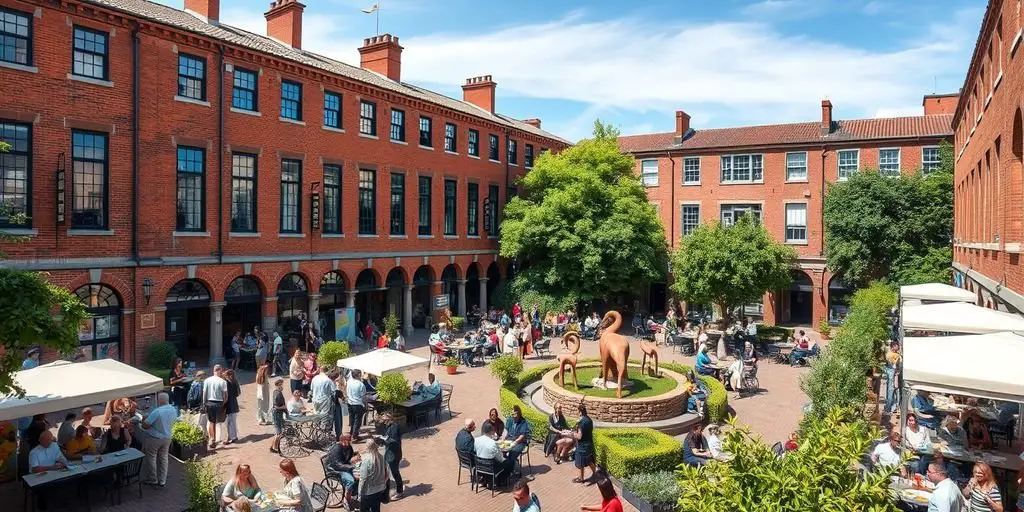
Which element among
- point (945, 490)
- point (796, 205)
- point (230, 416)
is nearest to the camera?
point (945, 490)

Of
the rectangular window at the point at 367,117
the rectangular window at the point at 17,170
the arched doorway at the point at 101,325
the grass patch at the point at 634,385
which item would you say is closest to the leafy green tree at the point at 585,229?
the rectangular window at the point at 367,117

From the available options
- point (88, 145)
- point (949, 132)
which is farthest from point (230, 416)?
point (949, 132)

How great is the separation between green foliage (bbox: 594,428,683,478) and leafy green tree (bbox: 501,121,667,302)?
18.4m

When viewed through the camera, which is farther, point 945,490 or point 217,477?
point 217,477

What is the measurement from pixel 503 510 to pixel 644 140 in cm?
3585

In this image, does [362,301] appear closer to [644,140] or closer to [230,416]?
[230,416]

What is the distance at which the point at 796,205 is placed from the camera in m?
37.1

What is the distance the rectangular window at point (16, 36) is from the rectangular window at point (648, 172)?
32561 mm

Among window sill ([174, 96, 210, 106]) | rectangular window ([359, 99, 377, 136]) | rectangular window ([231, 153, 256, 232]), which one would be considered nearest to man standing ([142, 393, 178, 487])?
rectangular window ([231, 153, 256, 232])

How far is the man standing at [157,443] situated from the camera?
11.8m

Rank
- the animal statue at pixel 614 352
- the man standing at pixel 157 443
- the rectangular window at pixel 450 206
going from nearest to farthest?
the man standing at pixel 157 443, the animal statue at pixel 614 352, the rectangular window at pixel 450 206

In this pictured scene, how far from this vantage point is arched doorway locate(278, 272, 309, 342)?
990 inches

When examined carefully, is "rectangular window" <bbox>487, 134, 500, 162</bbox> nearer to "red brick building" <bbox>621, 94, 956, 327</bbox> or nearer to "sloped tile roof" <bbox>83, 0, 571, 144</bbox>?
"sloped tile roof" <bbox>83, 0, 571, 144</bbox>

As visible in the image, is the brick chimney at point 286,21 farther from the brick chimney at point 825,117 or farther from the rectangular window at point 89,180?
the brick chimney at point 825,117
